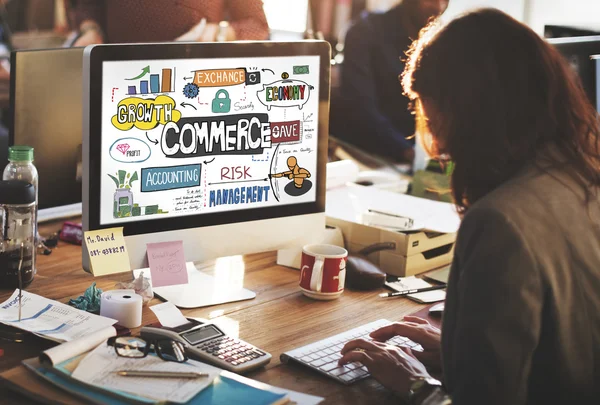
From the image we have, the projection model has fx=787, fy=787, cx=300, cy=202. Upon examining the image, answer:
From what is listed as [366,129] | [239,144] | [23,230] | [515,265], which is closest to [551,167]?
[515,265]

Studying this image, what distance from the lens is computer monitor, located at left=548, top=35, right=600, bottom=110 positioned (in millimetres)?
2104

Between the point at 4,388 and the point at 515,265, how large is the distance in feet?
2.53

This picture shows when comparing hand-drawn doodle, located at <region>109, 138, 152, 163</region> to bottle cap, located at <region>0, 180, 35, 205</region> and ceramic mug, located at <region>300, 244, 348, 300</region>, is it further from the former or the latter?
ceramic mug, located at <region>300, 244, 348, 300</region>

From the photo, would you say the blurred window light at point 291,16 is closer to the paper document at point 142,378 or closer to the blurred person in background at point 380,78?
the blurred person in background at point 380,78

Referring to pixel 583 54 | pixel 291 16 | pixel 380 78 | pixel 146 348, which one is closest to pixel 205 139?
pixel 146 348

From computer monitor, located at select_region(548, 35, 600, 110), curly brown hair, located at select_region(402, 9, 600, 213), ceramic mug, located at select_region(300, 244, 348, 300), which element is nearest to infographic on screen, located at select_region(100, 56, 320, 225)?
ceramic mug, located at select_region(300, 244, 348, 300)

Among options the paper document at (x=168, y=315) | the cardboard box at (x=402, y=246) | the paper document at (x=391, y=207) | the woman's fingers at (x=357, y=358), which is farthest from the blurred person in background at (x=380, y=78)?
the woman's fingers at (x=357, y=358)

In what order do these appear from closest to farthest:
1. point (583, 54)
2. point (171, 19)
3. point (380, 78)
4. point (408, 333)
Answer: point (408, 333), point (171, 19), point (583, 54), point (380, 78)

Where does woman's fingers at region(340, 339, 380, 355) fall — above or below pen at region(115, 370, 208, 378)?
below

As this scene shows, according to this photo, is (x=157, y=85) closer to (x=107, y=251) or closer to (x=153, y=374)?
(x=107, y=251)

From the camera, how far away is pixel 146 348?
4.01 feet

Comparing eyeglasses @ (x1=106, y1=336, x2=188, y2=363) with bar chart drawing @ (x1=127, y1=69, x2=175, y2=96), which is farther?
bar chart drawing @ (x1=127, y1=69, x2=175, y2=96)

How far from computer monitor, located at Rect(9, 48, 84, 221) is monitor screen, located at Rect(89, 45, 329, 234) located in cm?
40

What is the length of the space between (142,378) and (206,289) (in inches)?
20.2
